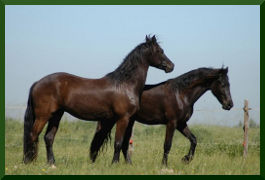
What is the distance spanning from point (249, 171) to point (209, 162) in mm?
1285

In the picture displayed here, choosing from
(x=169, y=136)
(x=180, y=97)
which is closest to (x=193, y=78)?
(x=180, y=97)

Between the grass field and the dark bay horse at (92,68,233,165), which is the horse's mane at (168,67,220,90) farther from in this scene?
the grass field

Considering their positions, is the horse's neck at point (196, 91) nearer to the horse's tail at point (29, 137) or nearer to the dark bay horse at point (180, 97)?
the dark bay horse at point (180, 97)

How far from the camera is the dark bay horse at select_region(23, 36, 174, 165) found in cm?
808

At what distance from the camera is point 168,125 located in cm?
853

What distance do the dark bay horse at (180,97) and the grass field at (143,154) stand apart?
88 cm

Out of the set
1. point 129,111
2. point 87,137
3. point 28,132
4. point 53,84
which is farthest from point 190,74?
point 87,137

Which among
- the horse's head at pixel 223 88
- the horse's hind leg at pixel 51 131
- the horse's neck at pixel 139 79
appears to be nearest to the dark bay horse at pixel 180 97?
the horse's head at pixel 223 88

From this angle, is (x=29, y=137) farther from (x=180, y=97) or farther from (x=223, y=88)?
(x=223, y=88)

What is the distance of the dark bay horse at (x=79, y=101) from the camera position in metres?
8.08

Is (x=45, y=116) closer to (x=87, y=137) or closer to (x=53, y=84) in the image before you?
(x=53, y=84)

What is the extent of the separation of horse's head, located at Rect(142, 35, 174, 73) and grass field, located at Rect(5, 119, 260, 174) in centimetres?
232

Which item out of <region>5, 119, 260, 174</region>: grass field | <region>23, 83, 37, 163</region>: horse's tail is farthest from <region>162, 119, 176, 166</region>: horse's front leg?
<region>23, 83, 37, 163</region>: horse's tail

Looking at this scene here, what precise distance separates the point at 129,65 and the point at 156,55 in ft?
2.25
